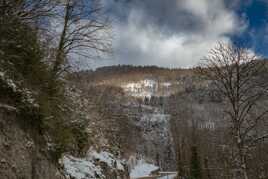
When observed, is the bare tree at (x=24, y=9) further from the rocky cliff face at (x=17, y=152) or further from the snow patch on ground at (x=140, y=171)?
A: the snow patch on ground at (x=140, y=171)

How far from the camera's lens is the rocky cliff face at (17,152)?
5.84 m

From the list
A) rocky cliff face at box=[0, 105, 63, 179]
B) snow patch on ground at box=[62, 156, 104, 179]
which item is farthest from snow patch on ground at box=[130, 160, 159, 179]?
rocky cliff face at box=[0, 105, 63, 179]

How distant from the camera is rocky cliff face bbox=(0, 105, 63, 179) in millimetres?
5841

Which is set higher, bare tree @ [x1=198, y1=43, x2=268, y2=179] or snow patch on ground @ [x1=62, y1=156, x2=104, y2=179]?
bare tree @ [x1=198, y1=43, x2=268, y2=179]

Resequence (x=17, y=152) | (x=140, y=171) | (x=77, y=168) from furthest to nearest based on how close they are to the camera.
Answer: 1. (x=140, y=171)
2. (x=77, y=168)
3. (x=17, y=152)

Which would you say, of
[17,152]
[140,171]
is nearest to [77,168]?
[17,152]

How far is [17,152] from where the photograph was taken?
20.6 ft

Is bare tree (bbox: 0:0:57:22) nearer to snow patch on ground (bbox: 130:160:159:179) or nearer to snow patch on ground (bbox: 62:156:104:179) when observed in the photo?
snow patch on ground (bbox: 62:156:104:179)

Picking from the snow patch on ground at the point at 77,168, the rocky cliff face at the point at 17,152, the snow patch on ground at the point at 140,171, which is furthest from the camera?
the snow patch on ground at the point at 140,171

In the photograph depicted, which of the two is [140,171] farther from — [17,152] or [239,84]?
[17,152]

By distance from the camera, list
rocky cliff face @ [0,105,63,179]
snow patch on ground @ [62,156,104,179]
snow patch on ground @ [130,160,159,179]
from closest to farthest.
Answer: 1. rocky cliff face @ [0,105,63,179]
2. snow patch on ground @ [62,156,104,179]
3. snow patch on ground @ [130,160,159,179]

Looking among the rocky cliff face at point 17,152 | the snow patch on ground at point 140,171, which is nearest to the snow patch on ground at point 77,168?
the rocky cliff face at point 17,152

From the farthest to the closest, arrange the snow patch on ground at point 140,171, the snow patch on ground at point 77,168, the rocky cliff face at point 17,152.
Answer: the snow patch on ground at point 140,171 < the snow patch on ground at point 77,168 < the rocky cliff face at point 17,152

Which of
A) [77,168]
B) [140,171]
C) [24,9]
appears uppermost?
[24,9]
